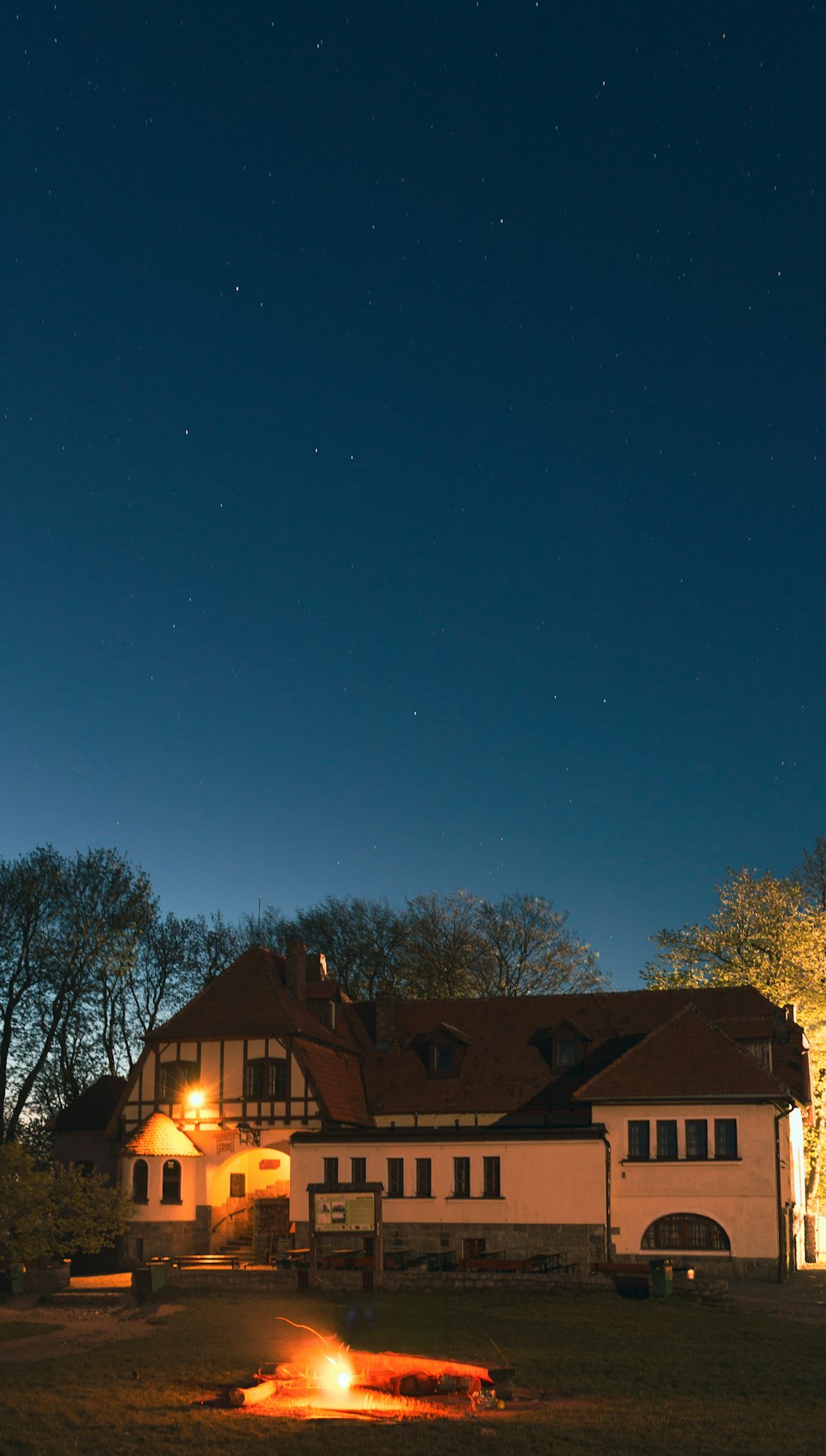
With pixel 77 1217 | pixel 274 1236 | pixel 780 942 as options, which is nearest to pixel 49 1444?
pixel 77 1217

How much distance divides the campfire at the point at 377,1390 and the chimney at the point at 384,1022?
24855mm

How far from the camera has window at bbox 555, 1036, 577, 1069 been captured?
43750 mm

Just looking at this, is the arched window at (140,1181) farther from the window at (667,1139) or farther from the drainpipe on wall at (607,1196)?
the window at (667,1139)

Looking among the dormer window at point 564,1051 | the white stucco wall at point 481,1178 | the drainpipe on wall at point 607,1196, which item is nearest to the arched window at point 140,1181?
the white stucco wall at point 481,1178

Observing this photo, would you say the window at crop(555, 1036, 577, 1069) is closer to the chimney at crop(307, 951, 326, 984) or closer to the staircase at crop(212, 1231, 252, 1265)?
the chimney at crop(307, 951, 326, 984)

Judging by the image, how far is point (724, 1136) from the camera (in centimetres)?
3753

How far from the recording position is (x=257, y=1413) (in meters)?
18.8

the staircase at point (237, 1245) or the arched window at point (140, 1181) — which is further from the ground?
the arched window at point (140, 1181)

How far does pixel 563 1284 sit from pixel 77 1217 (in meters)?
13.0

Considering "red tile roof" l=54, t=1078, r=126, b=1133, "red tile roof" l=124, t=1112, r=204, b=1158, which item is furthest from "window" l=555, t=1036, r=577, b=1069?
"red tile roof" l=54, t=1078, r=126, b=1133

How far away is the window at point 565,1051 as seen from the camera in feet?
144

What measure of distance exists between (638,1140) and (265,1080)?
12.2 m

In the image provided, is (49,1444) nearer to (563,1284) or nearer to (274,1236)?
(563,1284)

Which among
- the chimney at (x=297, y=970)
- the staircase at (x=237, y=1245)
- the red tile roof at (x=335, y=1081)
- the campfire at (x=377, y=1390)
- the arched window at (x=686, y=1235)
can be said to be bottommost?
the staircase at (x=237, y=1245)
